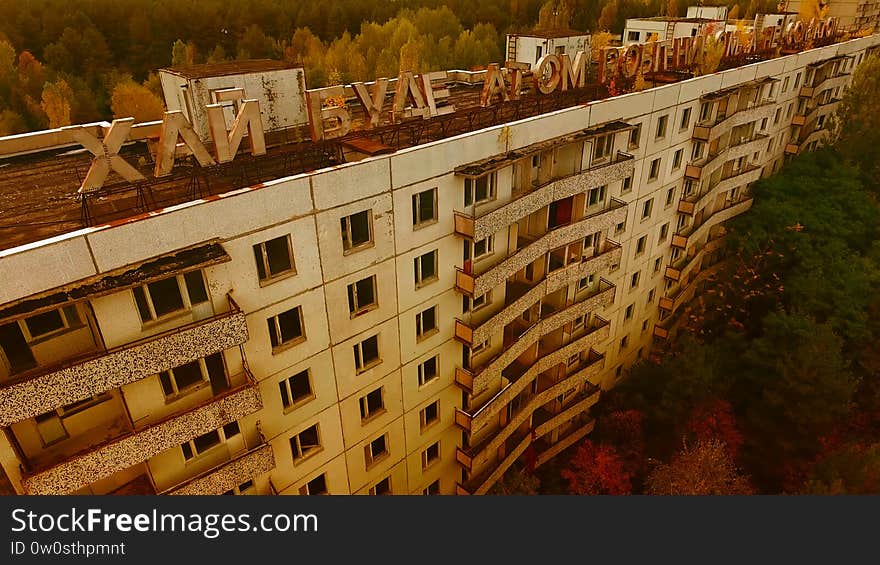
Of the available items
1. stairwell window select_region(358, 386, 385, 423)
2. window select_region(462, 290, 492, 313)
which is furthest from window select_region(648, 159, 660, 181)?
stairwell window select_region(358, 386, 385, 423)

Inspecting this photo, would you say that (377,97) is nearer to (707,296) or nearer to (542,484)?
(542,484)

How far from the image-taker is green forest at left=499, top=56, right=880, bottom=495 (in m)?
36.7

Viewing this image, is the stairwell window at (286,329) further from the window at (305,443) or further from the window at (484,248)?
the window at (484,248)

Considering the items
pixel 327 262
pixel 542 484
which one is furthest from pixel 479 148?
pixel 542 484

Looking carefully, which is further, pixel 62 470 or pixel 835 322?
pixel 835 322

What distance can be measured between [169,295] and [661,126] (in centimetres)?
3160

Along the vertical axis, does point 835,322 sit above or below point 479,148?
below

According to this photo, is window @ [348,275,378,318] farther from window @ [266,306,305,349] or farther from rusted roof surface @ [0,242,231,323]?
rusted roof surface @ [0,242,231,323]

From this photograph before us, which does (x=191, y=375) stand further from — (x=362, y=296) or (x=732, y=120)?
(x=732, y=120)

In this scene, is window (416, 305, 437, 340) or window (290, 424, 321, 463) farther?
window (416, 305, 437, 340)

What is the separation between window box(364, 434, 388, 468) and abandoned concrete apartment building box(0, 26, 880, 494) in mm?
135

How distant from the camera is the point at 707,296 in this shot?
5000 centimetres

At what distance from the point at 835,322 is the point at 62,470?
50.4 m

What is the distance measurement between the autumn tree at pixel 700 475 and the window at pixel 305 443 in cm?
2436
